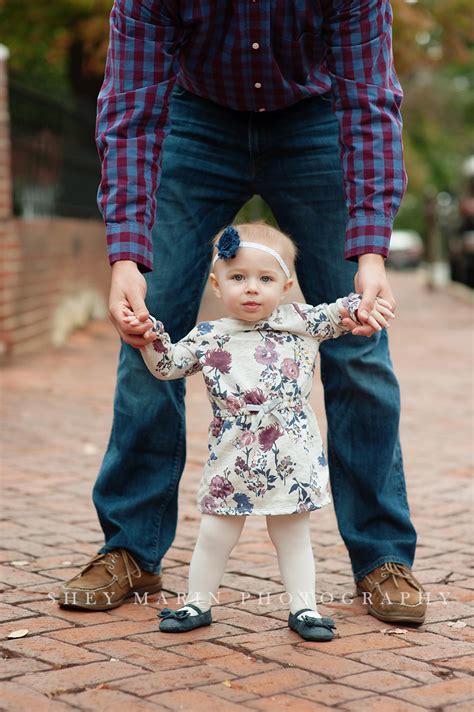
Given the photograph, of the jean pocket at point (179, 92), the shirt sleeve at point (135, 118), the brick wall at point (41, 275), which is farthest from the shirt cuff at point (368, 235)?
the brick wall at point (41, 275)

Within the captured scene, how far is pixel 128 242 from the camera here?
302 cm

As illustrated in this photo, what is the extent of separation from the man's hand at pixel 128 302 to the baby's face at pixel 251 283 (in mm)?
223

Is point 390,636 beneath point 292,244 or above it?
beneath

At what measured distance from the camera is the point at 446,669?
2828 mm

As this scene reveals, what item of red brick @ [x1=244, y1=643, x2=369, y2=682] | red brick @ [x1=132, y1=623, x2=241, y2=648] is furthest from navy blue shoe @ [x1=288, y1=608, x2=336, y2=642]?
red brick @ [x1=132, y1=623, x2=241, y2=648]

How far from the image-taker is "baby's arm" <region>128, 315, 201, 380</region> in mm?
2996

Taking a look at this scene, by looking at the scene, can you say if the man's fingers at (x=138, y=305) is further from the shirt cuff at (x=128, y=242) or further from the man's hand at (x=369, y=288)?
the man's hand at (x=369, y=288)

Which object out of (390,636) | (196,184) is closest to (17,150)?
(196,184)

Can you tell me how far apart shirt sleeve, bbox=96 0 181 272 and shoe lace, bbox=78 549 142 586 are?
2.74ft

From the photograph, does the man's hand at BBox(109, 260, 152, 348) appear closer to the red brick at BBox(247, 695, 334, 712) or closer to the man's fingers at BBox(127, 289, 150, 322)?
the man's fingers at BBox(127, 289, 150, 322)

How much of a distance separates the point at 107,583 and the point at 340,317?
983 millimetres

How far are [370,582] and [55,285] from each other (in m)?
8.40

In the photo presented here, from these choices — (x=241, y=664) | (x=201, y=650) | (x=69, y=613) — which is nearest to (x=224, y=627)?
(x=201, y=650)

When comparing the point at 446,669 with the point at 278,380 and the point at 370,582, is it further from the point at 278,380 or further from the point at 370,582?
the point at 278,380
